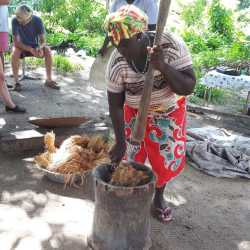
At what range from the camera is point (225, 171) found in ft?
12.9

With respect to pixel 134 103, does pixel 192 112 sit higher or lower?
lower

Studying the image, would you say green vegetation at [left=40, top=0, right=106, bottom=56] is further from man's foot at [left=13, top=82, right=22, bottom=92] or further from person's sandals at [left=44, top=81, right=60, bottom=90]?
man's foot at [left=13, top=82, right=22, bottom=92]

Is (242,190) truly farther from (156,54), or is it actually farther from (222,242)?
(156,54)

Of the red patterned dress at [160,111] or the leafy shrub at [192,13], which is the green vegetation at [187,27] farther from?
the red patterned dress at [160,111]

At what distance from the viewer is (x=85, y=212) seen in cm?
302

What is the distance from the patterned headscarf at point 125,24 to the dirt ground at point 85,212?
4.77 feet

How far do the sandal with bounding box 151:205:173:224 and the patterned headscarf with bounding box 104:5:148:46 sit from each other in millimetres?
1444

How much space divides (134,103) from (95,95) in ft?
12.7

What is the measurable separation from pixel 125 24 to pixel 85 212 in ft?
5.33

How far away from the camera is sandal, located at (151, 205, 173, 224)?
2.93 metres

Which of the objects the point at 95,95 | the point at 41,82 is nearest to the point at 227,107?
the point at 95,95

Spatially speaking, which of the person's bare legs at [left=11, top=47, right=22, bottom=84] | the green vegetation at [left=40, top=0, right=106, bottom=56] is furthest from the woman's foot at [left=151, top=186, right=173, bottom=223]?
the green vegetation at [left=40, top=0, right=106, bottom=56]

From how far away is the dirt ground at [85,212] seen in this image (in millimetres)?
2684

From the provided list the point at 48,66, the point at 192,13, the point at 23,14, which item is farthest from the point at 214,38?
the point at 23,14
